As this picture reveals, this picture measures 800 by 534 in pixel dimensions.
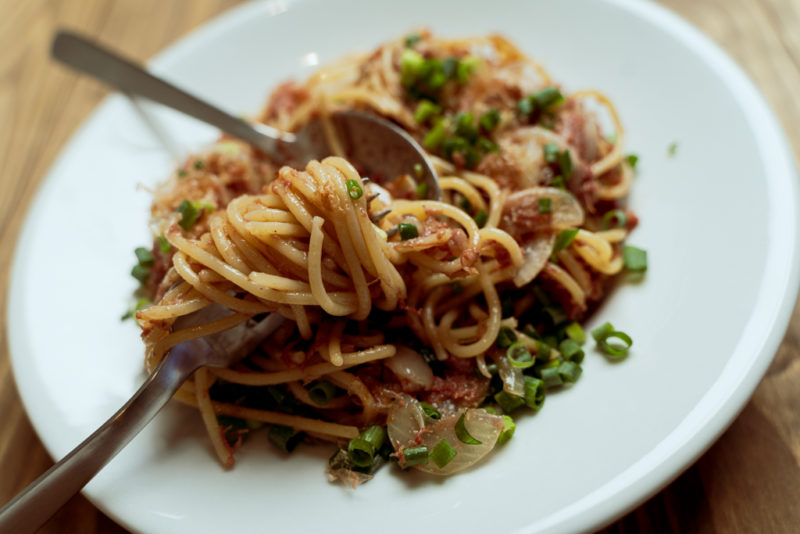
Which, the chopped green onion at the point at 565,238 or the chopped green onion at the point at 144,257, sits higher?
the chopped green onion at the point at 565,238

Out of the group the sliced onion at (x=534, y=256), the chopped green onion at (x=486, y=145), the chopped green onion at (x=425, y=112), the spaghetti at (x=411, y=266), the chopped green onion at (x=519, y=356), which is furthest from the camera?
the chopped green onion at (x=425, y=112)

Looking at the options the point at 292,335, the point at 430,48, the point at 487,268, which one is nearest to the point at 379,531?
the point at 292,335

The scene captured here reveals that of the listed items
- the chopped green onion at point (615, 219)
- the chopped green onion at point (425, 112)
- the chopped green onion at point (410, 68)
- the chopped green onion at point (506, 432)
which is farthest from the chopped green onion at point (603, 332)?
the chopped green onion at point (410, 68)

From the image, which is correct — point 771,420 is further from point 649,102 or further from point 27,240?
point 27,240

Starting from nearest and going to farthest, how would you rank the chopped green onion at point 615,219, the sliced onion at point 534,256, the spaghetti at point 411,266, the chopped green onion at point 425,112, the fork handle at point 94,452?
the fork handle at point 94,452, the spaghetti at point 411,266, the sliced onion at point 534,256, the chopped green onion at point 615,219, the chopped green onion at point 425,112

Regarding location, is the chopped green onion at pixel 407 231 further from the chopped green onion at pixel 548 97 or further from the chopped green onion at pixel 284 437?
the chopped green onion at pixel 548 97

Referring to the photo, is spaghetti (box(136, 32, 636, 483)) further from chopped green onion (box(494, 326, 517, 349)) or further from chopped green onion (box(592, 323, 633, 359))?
chopped green onion (box(592, 323, 633, 359))
